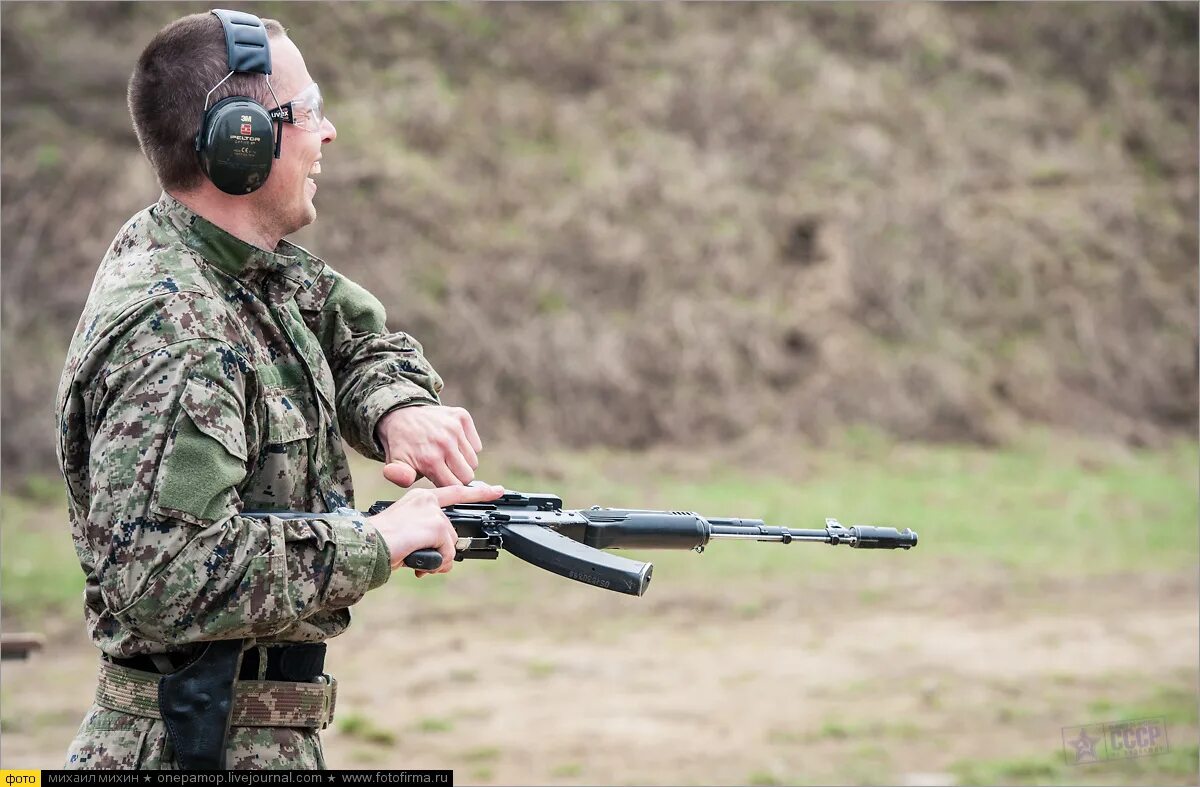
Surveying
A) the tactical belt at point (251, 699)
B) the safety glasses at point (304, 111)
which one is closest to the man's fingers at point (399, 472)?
the tactical belt at point (251, 699)

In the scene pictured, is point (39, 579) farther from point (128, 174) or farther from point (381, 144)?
point (381, 144)

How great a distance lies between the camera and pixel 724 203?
1488cm

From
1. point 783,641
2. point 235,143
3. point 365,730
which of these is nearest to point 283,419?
point 235,143

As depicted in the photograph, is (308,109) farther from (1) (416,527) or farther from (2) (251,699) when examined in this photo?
(2) (251,699)

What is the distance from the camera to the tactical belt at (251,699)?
2172mm

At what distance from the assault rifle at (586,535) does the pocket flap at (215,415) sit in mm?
181

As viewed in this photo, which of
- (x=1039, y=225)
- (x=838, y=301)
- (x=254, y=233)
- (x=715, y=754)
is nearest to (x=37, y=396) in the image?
(x=715, y=754)

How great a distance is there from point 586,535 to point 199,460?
93 centimetres

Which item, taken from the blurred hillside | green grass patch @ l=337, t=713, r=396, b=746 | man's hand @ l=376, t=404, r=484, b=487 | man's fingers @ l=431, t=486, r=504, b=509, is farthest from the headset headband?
the blurred hillside

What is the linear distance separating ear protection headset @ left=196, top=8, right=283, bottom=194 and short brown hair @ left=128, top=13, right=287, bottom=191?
0.02 m

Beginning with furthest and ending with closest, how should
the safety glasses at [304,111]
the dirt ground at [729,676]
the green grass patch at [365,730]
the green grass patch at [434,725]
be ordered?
the green grass patch at [434,725] → the green grass patch at [365,730] → the dirt ground at [729,676] → the safety glasses at [304,111]

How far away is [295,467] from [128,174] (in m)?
10.9

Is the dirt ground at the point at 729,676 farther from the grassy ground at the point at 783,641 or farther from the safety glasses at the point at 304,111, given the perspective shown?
the safety glasses at the point at 304,111

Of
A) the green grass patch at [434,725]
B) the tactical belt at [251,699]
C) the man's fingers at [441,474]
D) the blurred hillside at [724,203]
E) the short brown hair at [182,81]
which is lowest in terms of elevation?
the tactical belt at [251,699]
